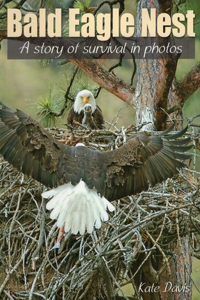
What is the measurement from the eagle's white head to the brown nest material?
4.64 feet

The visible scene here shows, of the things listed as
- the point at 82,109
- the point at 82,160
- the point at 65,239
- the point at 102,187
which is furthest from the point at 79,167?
the point at 82,109

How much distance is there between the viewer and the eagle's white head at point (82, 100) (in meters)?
5.13

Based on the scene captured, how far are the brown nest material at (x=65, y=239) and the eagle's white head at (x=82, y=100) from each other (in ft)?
4.64

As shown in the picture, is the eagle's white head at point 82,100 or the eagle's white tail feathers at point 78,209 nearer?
the eagle's white tail feathers at point 78,209

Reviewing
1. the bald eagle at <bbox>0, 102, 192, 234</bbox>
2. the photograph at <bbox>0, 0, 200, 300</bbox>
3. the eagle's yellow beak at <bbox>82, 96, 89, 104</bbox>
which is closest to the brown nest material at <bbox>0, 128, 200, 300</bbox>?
the photograph at <bbox>0, 0, 200, 300</bbox>

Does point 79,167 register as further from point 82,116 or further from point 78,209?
point 82,116

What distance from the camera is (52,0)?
16.9ft

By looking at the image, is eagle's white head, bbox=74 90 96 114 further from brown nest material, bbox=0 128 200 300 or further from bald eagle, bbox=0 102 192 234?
bald eagle, bbox=0 102 192 234

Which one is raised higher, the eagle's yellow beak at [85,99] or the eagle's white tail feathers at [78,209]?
the eagle's yellow beak at [85,99]

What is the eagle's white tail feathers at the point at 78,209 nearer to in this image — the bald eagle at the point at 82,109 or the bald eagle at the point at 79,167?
the bald eagle at the point at 79,167

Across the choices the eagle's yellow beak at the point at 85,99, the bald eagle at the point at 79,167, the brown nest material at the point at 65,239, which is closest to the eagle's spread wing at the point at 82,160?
the bald eagle at the point at 79,167

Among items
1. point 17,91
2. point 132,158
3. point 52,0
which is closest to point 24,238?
point 132,158

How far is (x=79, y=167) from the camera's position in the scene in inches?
130

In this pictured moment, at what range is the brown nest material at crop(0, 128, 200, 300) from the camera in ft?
10.3
